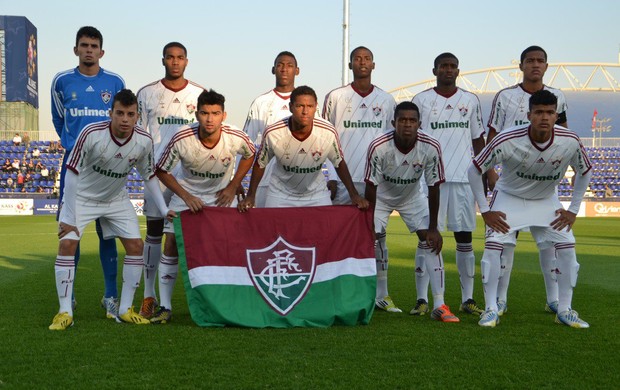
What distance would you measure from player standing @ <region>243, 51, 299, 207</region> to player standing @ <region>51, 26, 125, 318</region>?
1.57 m

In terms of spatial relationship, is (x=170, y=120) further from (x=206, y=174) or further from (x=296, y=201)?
(x=296, y=201)

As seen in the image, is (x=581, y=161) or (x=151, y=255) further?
(x=151, y=255)

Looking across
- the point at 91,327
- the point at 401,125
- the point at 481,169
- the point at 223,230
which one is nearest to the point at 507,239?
the point at 481,169

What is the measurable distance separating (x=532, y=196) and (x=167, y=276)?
10.9 feet

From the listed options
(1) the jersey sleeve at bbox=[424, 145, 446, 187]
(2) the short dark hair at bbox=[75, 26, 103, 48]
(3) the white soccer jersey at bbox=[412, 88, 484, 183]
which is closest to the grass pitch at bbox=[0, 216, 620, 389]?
(1) the jersey sleeve at bbox=[424, 145, 446, 187]

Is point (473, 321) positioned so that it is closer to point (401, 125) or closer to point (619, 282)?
point (401, 125)

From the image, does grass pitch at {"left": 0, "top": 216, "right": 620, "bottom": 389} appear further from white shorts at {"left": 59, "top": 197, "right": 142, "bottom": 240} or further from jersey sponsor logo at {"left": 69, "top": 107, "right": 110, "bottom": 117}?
jersey sponsor logo at {"left": 69, "top": 107, "right": 110, "bottom": 117}

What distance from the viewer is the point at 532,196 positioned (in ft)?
20.4

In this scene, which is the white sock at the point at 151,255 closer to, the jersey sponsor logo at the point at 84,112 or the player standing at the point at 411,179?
the jersey sponsor logo at the point at 84,112

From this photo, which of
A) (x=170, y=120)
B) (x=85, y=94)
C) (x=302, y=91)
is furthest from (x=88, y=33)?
(x=302, y=91)

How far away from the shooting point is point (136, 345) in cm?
511

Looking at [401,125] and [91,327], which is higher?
[401,125]

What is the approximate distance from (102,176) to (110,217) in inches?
15.4

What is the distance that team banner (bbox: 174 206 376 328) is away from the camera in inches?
237
